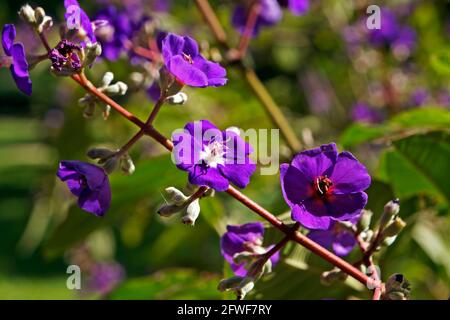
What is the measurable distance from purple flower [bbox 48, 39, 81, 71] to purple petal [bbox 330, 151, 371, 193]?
1.06ft

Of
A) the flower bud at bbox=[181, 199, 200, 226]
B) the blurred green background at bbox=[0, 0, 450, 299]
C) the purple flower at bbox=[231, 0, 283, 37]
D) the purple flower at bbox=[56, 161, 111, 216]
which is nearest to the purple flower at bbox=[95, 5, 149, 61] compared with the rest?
the blurred green background at bbox=[0, 0, 450, 299]

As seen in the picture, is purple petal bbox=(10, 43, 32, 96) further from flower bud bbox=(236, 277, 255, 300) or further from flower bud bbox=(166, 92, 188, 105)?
flower bud bbox=(236, 277, 255, 300)

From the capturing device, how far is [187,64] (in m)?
0.83

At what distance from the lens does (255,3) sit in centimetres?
153

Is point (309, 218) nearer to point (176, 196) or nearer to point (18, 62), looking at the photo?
point (176, 196)

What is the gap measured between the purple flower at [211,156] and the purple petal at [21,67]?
0.20 m

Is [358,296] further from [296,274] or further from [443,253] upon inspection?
[443,253]

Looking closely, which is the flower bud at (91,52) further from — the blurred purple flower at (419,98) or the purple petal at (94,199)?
the blurred purple flower at (419,98)

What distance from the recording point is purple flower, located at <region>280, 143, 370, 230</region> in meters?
0.82

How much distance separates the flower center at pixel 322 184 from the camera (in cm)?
85

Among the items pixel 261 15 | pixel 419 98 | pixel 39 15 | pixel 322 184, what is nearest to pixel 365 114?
pixel 419 98

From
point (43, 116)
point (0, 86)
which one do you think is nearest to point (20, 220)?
point (43, 116)

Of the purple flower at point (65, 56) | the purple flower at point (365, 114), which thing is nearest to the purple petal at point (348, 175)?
the purple flower at point (65, 56)

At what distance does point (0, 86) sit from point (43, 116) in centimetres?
923
